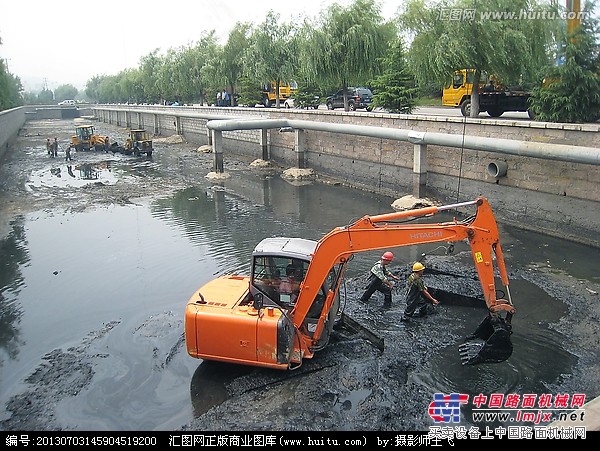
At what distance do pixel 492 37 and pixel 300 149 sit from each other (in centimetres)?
1269

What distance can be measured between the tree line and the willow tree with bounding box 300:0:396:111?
0.05 m

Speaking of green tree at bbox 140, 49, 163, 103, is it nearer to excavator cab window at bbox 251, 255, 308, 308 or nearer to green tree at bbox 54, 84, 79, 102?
excavator cab window at bbox 251, 255, 308, 308

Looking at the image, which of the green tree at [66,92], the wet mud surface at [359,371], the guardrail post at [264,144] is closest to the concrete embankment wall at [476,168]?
the guardrail post at [264,144]

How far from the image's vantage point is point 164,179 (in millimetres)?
29281

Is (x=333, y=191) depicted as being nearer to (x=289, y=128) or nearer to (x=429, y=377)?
(x=289, y=128)

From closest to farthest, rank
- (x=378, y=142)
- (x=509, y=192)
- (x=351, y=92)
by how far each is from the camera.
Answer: (x=509, y=192) < (x=378, y=142) < (x=351, y=92)

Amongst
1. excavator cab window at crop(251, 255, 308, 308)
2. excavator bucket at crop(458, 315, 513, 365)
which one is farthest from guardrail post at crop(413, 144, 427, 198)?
excavator cab window at crop(251, 255, 308, 308)

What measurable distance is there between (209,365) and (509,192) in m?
13.0

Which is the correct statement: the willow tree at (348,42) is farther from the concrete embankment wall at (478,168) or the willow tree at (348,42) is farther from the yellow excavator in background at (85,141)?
the yellow excavator in background at (85,141)

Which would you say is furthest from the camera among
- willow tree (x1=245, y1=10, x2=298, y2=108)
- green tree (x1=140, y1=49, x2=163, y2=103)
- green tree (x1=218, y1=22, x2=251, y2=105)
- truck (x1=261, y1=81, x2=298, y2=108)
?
green tree (x1=140, y1=49, x2=163, y2=103)

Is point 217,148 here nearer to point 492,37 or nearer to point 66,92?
point 492,37

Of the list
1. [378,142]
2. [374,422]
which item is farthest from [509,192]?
[374,422]

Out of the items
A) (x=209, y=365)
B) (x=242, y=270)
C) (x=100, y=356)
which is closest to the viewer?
(x=209, y=365)

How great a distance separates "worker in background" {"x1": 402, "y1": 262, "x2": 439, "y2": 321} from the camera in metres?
9.91
